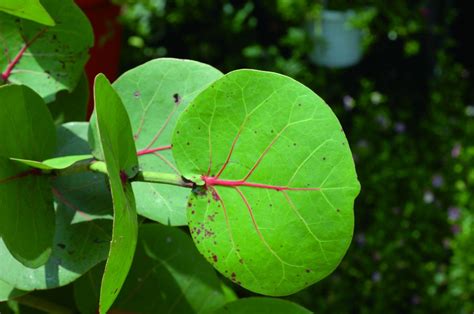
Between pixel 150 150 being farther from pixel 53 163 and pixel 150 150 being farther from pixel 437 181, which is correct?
pixel 437 181

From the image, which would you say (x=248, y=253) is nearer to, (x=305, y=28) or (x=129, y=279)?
(x=129, y=279)

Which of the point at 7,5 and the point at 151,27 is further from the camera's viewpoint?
the point at 151,27

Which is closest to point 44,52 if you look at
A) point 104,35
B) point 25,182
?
point 25,182

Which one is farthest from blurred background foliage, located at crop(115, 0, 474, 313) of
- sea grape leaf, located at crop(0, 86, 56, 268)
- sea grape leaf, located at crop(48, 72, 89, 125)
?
sea grape leaf, located at crop(0, 86, 56, 268)

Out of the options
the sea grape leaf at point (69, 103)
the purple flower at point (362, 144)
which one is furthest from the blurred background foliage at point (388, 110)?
the sea grape leaf at point (69, 103)

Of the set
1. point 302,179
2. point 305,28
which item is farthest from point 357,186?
point 305,28
